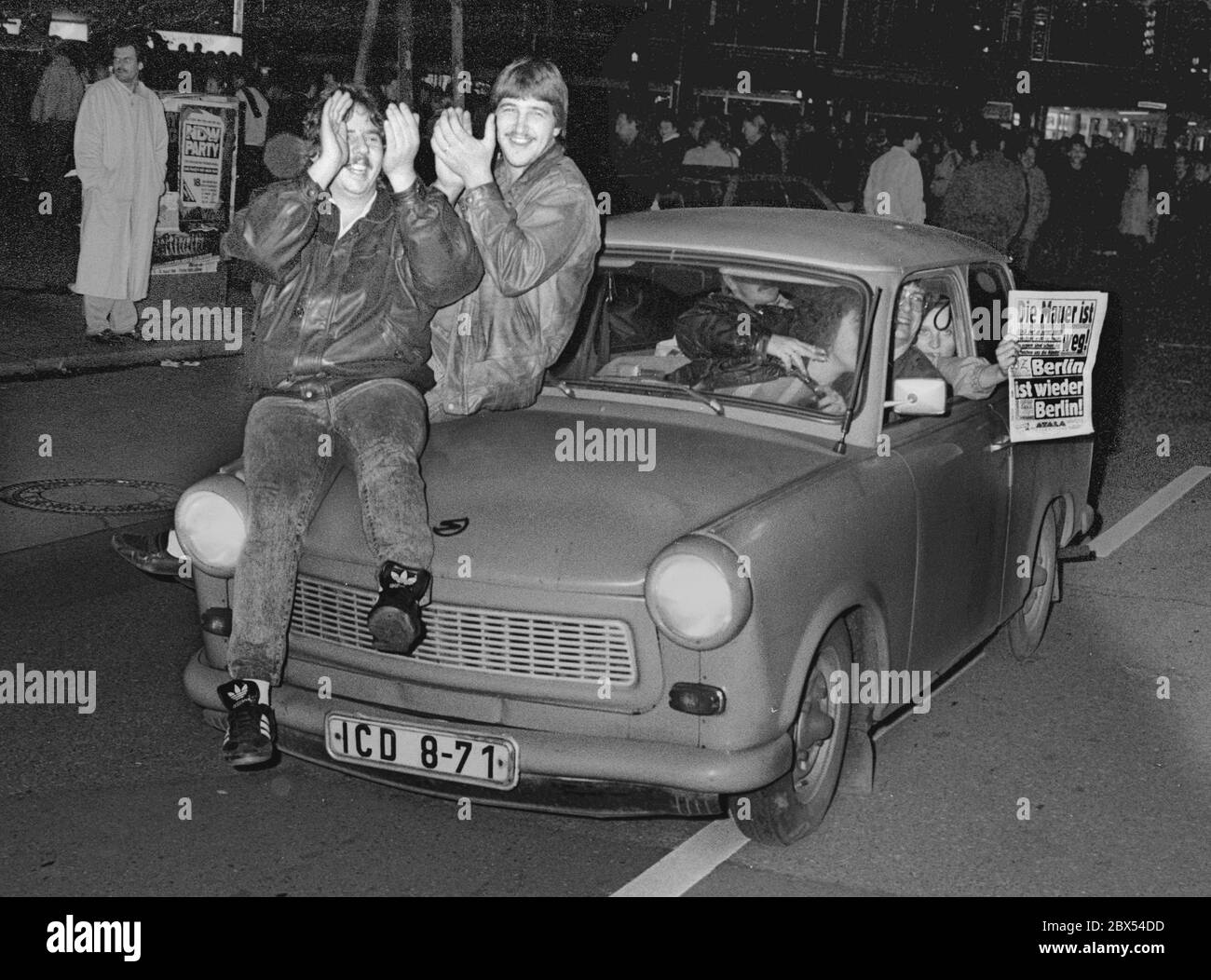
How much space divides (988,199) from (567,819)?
40.0ft

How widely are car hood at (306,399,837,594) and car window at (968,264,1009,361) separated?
1.36 m

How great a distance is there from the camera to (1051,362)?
5957mm

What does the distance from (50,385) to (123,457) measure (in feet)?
7.58

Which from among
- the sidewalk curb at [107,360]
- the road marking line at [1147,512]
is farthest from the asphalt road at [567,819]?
the sidewalk curb at [107,360]

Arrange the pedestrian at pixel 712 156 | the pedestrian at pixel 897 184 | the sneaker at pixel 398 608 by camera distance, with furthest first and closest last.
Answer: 1. the pedestrian at pixel 712 156
2. the pedestrian at pixel 897 184
3. the sneaker at pixel 398 608

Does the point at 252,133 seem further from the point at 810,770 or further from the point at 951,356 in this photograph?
the point at 810,770

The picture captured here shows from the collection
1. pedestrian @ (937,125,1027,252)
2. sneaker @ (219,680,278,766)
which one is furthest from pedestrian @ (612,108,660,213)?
sneaker @ (219,680,278,766)

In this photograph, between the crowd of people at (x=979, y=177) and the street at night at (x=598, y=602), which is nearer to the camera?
the street at night at (x=598, y=602)

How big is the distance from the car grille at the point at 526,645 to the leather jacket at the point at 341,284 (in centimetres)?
72

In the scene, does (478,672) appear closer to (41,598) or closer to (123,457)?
(41,598)

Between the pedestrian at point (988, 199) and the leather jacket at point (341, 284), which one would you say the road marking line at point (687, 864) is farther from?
the pedestrian at point (988, 199)

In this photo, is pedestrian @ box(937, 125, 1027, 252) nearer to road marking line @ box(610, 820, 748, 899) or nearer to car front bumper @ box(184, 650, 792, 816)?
road marking line @ box(610, 820, 748, 899)

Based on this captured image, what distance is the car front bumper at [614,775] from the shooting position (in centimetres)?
425
